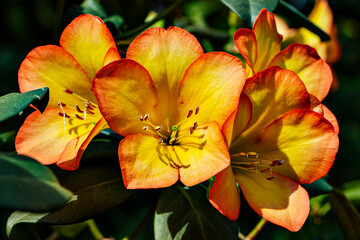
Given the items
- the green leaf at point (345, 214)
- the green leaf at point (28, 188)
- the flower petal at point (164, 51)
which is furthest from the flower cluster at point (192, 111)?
the green leaf at point (345, 214)

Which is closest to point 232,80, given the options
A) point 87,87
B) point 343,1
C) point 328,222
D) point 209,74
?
point 209,74

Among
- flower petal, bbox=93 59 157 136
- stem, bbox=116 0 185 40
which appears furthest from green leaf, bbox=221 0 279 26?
flower petal, bbox=93 59 157 136

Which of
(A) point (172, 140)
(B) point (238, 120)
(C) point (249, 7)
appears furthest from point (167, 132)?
(C) point (249, 7)

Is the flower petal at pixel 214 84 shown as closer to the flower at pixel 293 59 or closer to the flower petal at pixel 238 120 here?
the flower petal at pixel 238 120

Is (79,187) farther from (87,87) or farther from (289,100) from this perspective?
(289,100)

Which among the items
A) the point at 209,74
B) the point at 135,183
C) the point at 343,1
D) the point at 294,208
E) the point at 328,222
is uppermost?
the point at 209,74

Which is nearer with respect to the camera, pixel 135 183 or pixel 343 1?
pixel 135 183
